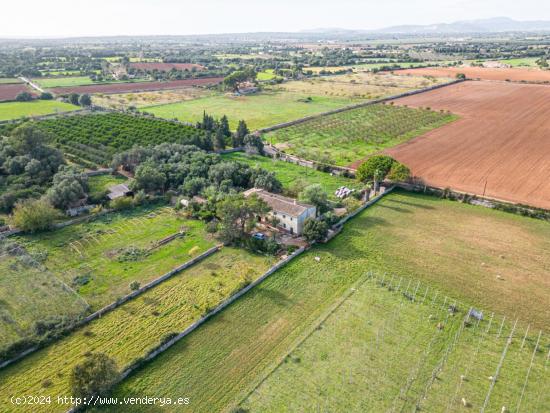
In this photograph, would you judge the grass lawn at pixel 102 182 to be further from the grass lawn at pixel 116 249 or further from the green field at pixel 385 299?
the green field at pixel 385 299

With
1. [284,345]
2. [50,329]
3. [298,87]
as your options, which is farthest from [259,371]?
[298,87]

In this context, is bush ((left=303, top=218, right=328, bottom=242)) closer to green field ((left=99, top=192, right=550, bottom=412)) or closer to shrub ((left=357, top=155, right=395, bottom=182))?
green field ((left=99, top=192, right=550, bottom=412))

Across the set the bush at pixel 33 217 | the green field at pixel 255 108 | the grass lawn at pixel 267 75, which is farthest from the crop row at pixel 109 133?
the grass lawn at pixel 267 75

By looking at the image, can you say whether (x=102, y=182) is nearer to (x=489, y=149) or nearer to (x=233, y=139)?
(x=233, y=139)

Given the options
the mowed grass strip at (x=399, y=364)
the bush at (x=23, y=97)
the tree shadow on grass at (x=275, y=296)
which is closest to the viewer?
the mowed grass strip at (x=399, y=364)

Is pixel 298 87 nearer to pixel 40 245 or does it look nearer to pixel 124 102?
pixel 124 102

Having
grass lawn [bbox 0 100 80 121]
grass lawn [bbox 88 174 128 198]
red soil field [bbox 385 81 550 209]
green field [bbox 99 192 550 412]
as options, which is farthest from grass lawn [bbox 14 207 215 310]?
grass lawn [bbox 0 100 80 121]
